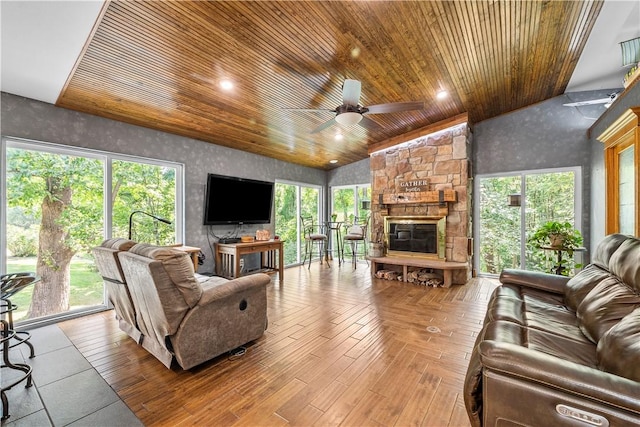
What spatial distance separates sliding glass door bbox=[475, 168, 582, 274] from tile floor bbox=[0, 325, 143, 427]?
5.76m

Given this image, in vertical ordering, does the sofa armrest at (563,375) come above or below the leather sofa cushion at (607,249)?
below

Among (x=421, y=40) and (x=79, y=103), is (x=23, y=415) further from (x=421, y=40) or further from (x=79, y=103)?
(x=421, y=40)

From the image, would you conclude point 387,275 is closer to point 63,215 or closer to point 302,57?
point 302,57

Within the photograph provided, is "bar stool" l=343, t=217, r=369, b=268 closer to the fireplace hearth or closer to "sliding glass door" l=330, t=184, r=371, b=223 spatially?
"sliding glass door" l=330, t=184, r=371, b=223

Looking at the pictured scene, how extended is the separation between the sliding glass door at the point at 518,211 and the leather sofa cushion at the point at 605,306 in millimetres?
3341

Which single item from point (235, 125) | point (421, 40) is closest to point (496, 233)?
point (421, 40)

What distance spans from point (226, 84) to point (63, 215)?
2.54 meters

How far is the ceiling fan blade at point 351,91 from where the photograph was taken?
272 centimetres

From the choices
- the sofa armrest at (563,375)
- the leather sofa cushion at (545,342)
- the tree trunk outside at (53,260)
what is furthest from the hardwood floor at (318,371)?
the sofa armrest at (563,375)

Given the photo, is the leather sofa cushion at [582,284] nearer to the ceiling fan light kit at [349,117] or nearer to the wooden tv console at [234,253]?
the ceiling fan light kit at [349,117]

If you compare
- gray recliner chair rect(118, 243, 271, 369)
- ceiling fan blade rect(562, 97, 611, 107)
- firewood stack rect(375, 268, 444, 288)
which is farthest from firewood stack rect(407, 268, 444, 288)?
ceiling fan blade rect(562, 97, 611, 107)

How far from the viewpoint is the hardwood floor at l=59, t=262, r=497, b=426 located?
1681mm

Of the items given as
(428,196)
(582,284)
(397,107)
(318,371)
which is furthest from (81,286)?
(428,196)

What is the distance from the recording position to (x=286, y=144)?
5.15 metres
